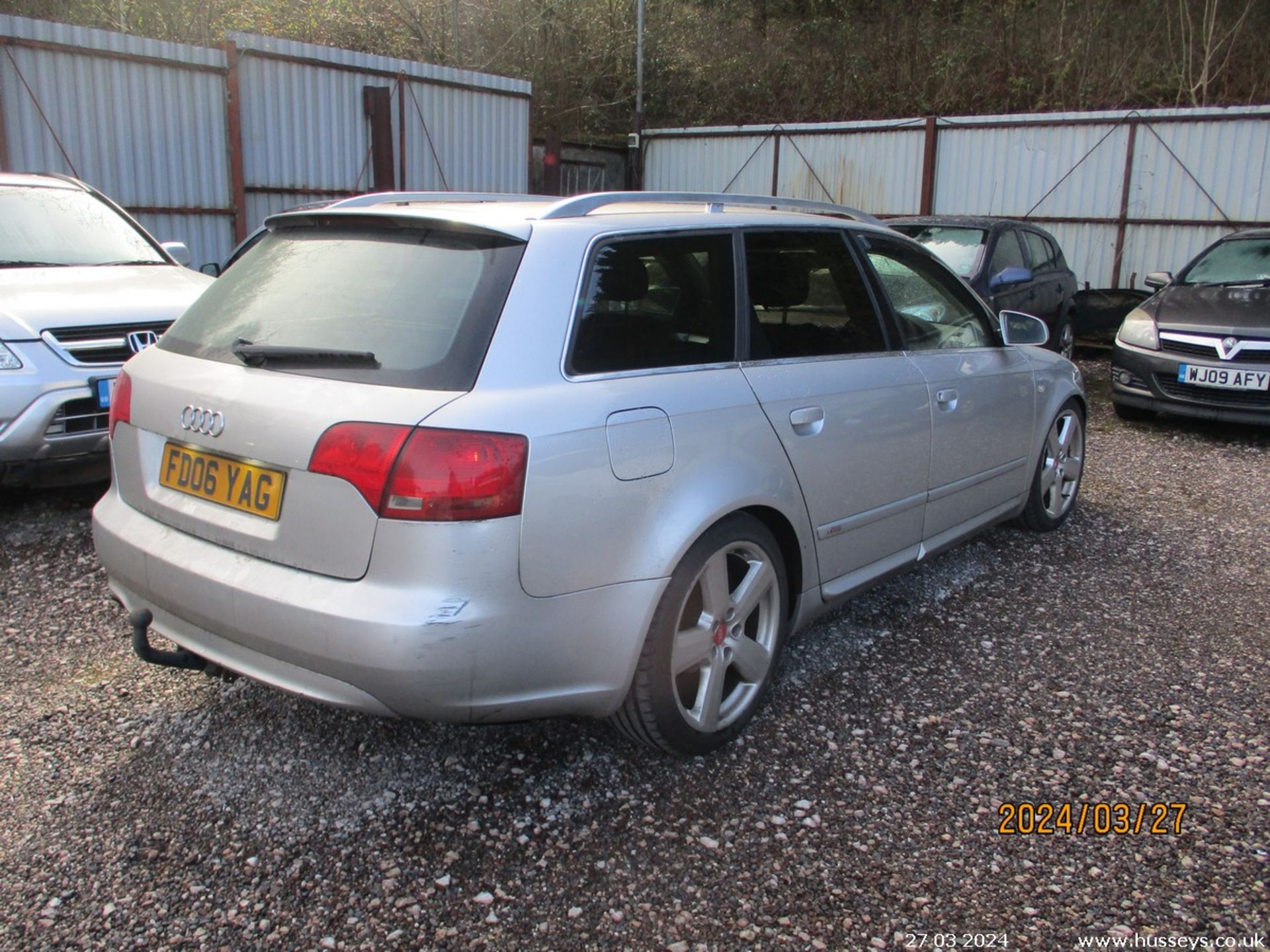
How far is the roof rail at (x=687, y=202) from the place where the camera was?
9.44 ft

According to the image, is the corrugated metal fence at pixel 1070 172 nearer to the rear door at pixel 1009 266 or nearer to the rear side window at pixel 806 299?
the rear door at pixel 1009 266

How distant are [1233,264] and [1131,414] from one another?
63.0 inches

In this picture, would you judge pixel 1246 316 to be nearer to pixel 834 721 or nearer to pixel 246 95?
pixel 834 721

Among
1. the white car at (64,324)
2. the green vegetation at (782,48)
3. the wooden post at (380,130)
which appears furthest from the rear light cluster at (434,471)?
the green vegetation at (782,48)

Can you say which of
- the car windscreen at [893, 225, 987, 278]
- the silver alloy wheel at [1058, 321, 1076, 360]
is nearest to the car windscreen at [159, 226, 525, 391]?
the car windscreen at [893, 225, 987, 278]

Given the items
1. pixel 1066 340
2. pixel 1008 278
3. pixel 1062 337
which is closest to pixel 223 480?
pixel 1008 278

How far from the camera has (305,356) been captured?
255 centimetres

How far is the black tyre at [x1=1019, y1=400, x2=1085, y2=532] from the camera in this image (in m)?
4.98

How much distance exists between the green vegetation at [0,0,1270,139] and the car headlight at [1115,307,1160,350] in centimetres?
1090

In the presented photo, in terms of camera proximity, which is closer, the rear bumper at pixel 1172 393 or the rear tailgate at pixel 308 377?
the rear tailgate at pixel 308 377

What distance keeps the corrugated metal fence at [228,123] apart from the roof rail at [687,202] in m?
8.25

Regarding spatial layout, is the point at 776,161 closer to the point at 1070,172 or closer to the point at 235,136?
the point at 1070,172

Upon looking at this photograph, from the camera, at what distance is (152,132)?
400 inches
